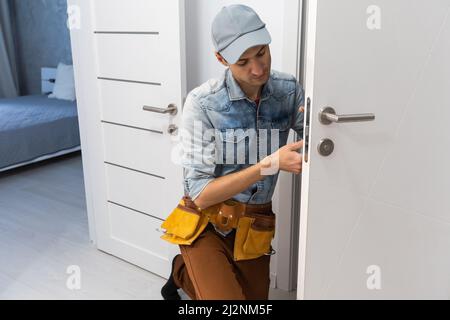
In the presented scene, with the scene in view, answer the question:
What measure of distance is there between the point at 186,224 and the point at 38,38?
4.66 meters

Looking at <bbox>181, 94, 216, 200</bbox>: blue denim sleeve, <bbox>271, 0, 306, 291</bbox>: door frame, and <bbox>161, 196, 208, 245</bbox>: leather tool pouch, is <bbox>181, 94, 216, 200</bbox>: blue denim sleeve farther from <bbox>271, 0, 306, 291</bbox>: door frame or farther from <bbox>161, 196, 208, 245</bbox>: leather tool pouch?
<bbox>271, 0, 306, 291</bbox>: door frame

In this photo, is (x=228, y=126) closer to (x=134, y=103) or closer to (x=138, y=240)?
(x=134, y=103)

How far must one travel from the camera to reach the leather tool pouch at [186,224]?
1566 millimetres

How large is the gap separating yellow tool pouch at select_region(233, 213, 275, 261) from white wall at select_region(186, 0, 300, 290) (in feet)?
1.39

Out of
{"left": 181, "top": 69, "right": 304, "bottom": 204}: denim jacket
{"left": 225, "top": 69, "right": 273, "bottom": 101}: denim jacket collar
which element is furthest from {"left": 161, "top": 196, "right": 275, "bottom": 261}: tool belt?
{"left": 225, "top": 69, "right": 273, "bottom": 101}: denim jacket collar

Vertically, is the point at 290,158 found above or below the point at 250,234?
above

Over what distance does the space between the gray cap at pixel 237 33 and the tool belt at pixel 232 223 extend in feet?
1.80

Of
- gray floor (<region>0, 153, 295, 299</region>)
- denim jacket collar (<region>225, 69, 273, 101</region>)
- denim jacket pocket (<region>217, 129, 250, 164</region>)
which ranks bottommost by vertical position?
gray floor (<region>0, 153, 295, 299</region>)

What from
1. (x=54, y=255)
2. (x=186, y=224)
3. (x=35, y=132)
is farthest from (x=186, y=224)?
(x=35, y=132)

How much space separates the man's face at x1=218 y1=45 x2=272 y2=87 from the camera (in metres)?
1.33

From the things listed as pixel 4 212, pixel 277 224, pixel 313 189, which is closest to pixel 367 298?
pixel 313 189

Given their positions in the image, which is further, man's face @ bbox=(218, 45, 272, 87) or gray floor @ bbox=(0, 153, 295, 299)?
gray floor @ bbox=(0, 153, 295, 299)

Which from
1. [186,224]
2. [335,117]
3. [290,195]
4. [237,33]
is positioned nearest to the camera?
[335,117]

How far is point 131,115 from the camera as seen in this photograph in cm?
214
